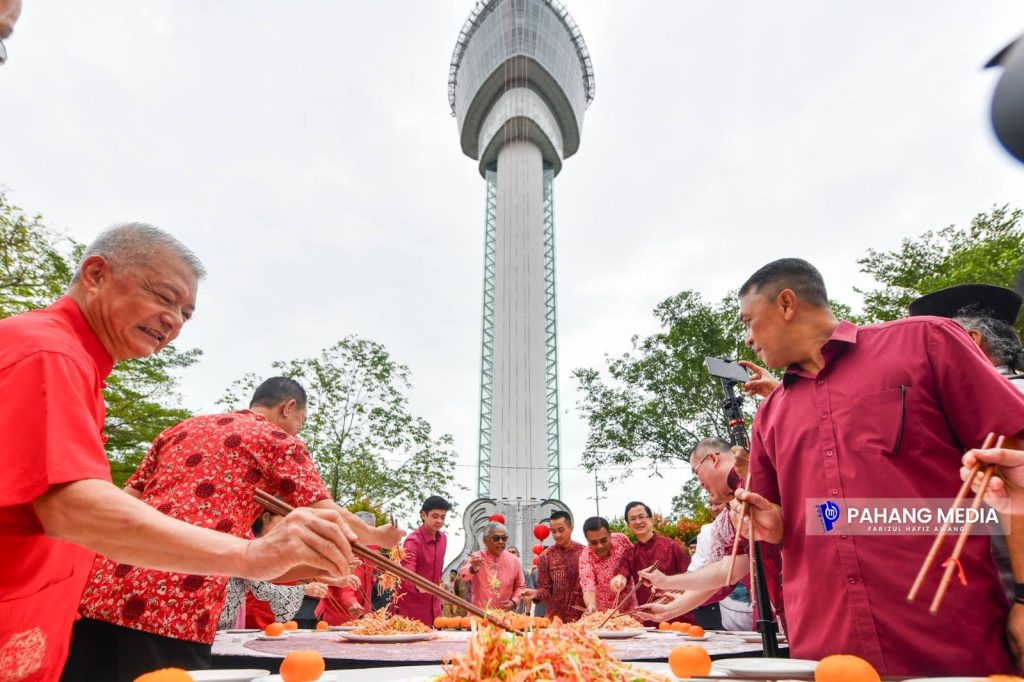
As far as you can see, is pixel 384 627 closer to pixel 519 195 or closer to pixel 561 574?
pixel 561 574

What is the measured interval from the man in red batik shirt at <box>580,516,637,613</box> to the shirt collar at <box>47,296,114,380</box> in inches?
192

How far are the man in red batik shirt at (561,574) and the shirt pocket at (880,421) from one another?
4.92 meters

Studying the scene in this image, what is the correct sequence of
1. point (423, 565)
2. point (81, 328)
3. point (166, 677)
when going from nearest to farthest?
1. point (166, 677)
2. point (81, 328)
3. point (423, 565)

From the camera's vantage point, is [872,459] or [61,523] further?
[872,459]

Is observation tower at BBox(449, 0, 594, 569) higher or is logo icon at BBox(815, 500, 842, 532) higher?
observation tower at BBox(449, 0, 594, 569)

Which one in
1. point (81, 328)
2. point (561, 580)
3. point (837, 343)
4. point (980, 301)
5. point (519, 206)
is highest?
point (519, 206)

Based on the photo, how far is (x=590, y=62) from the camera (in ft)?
112

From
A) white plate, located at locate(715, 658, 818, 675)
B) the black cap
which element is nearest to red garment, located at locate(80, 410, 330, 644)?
white plate, located at locate(715, 658, 818, 675)

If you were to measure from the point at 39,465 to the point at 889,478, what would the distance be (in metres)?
2.08

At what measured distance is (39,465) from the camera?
3.45ft

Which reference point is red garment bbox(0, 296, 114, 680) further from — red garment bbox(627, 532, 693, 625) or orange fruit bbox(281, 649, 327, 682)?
red garment bbox(627, 532, 693, 625)

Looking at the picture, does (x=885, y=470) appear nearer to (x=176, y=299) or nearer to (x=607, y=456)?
(x=176, y=299)

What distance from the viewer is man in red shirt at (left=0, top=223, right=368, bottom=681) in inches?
42.0

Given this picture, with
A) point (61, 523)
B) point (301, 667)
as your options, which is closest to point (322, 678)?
point (301, 667)
